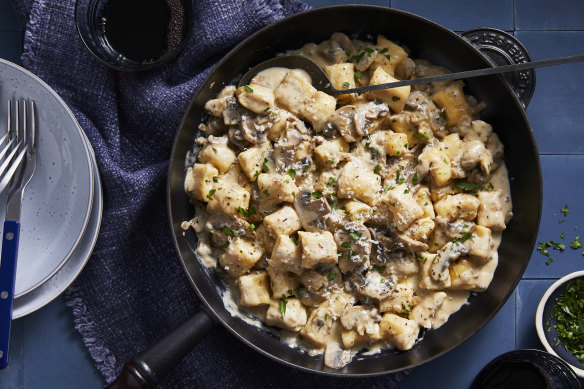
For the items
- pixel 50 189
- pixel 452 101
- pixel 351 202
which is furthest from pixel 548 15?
pixel 50 189

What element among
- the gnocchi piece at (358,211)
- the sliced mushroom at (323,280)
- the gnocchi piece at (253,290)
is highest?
the gnocchi piece at (358,211)

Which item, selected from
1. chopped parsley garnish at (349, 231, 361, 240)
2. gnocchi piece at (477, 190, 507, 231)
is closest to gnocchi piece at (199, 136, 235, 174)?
chopped parsley garnish at (349, 231, 361, 240)

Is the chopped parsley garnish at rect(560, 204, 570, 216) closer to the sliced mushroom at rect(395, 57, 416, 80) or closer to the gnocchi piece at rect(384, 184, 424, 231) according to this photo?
the gnocchi piece at rect(384, 184, 424, 231)

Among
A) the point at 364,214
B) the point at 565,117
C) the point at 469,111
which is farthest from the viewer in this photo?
the point at 565,117

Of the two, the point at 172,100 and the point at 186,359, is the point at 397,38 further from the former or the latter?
the point at 186,359

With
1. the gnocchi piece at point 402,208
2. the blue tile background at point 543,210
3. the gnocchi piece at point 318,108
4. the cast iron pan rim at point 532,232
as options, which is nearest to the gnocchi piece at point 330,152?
the gnocchi piece at point 318,108

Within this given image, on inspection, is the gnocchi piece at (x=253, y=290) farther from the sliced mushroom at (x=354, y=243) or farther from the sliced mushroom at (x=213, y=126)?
the sliced mushroom at (x=213, y=126)

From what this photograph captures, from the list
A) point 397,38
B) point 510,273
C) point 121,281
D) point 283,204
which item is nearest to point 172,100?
point 283,204
